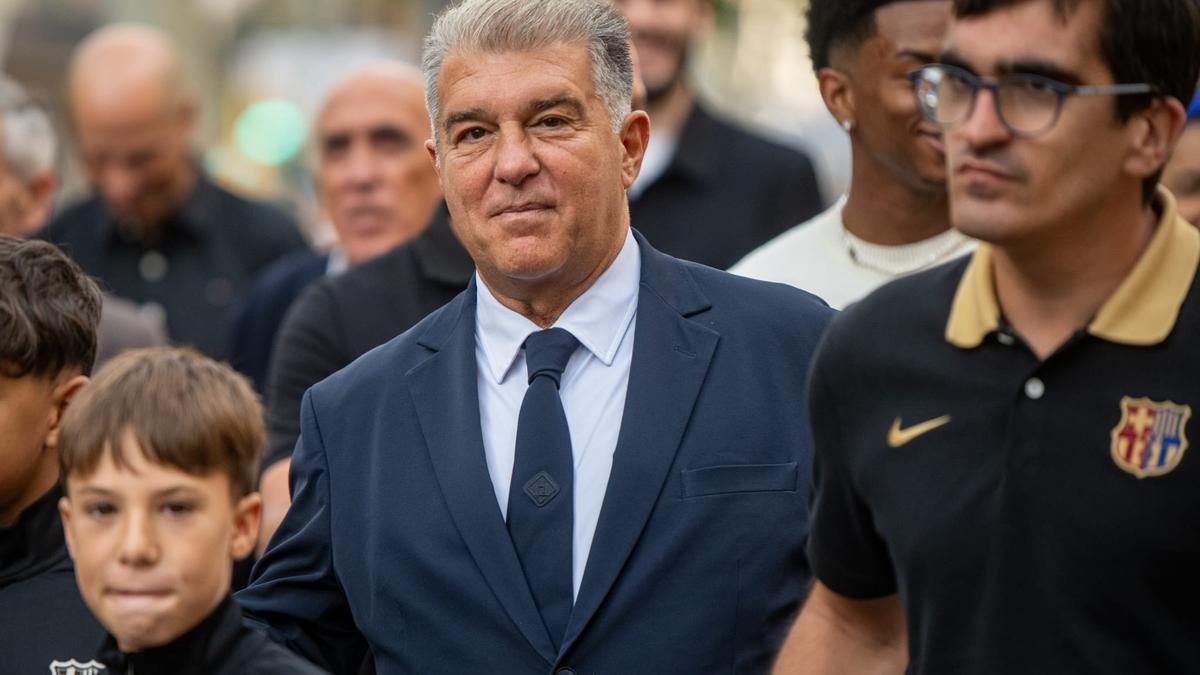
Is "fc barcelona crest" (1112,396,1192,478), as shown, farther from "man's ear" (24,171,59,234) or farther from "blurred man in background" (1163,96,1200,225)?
"man's ear" (24,171,59,234)

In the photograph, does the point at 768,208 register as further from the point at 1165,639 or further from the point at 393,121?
the point at 1165,639

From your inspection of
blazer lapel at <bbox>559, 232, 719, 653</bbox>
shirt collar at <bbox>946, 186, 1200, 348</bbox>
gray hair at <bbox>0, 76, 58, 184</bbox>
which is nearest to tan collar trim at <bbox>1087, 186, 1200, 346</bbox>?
shirt collar at <bbox>946, 186, 1200, 348</bbox>

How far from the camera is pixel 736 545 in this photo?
161 inches

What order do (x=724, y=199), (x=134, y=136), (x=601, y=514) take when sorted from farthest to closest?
(x=134, y=136) → (x=724, y=199) → (x=601, y=514)

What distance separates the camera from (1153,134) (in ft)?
10.9

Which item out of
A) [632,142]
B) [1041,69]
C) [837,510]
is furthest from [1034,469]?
[632,142]

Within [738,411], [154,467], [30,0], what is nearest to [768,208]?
[738,411]

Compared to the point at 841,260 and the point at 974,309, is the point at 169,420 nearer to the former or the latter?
the point at 974,309

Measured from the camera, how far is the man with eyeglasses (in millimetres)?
3162

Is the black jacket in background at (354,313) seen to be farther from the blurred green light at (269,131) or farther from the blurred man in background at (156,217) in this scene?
the blurred green light at (269,131)

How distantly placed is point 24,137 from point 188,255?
1.69 meters

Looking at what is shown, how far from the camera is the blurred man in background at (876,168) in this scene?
5406mm

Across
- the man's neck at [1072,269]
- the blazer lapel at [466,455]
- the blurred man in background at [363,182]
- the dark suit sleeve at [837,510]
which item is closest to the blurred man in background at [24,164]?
the blurred man in background at [363,182]

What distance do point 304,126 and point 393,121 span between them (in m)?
21.6
